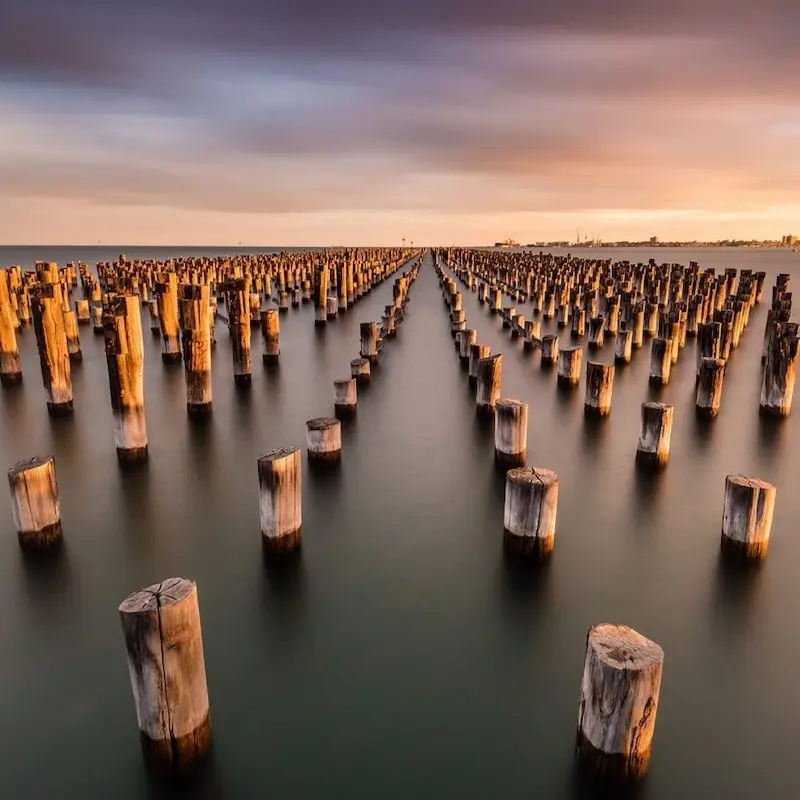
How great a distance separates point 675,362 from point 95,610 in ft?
42.3

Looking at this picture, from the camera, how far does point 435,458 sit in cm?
838

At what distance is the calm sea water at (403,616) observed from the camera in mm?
3475

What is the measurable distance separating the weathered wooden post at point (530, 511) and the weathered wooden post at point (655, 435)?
2.53 metres

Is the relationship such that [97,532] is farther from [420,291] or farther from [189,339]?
[420,291]

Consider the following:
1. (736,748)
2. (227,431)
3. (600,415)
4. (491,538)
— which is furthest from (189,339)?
(736,748)

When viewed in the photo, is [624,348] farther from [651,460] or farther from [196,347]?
[196,347]

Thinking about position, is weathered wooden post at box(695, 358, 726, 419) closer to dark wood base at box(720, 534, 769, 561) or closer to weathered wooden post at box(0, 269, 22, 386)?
dark wood base at box(720, 534, 769, 561)

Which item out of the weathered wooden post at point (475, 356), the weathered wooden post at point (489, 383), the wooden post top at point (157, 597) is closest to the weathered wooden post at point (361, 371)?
the weathered wooden post at point (475, 356)

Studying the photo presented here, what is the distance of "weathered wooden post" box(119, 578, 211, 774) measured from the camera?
109 inches

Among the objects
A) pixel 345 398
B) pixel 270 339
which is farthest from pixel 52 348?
pixel 270 339

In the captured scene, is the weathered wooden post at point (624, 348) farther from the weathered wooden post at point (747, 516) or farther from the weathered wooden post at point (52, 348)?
the weathered wooden post at point (52, 348)

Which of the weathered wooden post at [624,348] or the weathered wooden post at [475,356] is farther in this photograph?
the weathered wooden post at [624,348]

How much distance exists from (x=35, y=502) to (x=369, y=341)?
9.24 m

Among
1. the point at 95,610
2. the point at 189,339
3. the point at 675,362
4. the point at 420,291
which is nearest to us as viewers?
the point at 95,610
